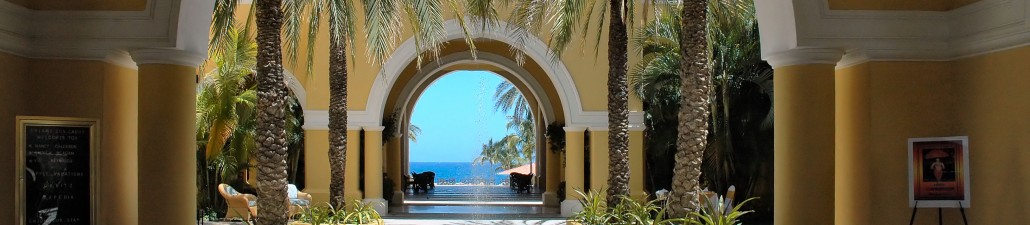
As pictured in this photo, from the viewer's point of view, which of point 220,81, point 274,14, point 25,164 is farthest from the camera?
point 220,81

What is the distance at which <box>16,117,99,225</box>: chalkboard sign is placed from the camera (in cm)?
820

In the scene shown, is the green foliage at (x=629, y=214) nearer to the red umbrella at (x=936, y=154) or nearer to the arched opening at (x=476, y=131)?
the red umbrella at (x=936, y=154)

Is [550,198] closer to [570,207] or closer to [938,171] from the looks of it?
[570,207]

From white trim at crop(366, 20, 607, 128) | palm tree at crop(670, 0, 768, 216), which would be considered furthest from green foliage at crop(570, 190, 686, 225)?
white trim at crop(366, 20, 607, 128)

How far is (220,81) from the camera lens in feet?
63.4

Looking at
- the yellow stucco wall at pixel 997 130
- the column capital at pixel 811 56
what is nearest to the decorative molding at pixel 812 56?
the column capital at pixel 811 56

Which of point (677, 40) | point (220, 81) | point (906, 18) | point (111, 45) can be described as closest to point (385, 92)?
point (220, 81)

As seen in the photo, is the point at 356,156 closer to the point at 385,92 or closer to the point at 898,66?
the point at 385,92

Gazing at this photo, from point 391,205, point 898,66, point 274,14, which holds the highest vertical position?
point 274,14

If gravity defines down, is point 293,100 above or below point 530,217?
above

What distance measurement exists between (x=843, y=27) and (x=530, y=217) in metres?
13.4

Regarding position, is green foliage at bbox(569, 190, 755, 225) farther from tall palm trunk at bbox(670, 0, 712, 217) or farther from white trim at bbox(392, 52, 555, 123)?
white trim at bbox(392, 52, 555, 123)

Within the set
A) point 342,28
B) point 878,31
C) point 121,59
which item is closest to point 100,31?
point 121,59

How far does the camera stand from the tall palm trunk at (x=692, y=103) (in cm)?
1098
